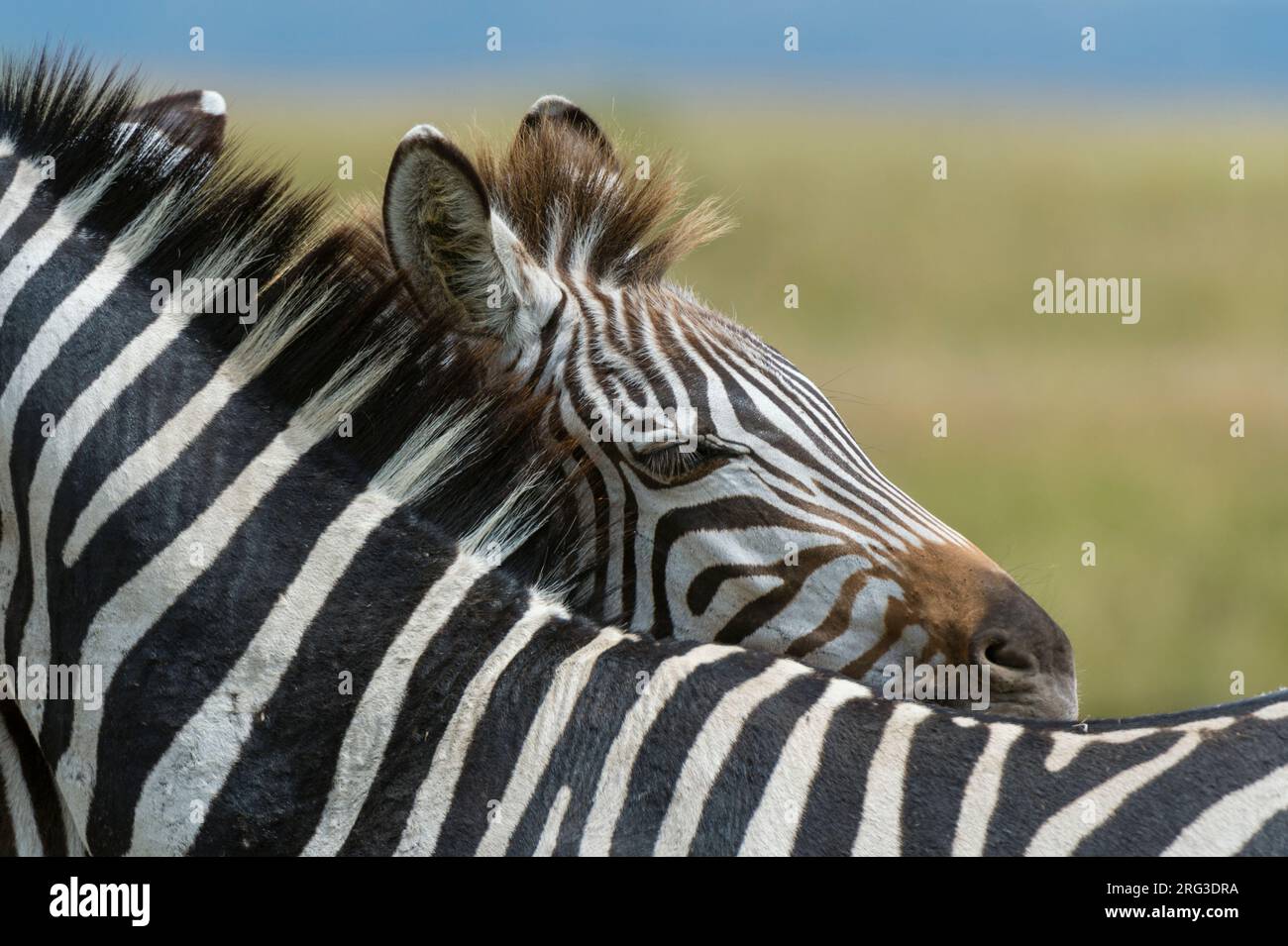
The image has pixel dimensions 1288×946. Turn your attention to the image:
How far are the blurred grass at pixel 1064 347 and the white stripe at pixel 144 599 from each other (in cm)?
161

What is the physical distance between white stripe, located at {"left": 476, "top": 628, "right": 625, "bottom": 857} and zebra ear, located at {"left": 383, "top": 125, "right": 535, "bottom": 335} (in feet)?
5.07

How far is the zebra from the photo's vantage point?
114 inches

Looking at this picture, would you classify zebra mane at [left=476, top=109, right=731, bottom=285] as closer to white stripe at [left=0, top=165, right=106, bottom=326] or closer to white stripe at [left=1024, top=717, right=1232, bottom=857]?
white stripe at [left=0, top=165, right=106, bottom=326]

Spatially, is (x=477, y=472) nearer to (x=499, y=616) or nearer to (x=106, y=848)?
(x=499, y=616)

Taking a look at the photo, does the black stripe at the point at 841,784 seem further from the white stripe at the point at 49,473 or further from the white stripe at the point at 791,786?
the white stripe at the point at 49,473

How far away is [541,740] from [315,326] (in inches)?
45.6

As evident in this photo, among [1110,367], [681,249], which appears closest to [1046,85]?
[1110,367]

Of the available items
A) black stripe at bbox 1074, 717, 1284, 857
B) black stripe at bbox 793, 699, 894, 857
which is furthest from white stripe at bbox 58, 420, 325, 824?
black stripe at bbox 1074, 717, 1284, 857

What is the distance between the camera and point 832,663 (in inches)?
157

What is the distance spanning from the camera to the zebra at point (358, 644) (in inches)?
114

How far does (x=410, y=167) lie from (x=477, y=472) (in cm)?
129

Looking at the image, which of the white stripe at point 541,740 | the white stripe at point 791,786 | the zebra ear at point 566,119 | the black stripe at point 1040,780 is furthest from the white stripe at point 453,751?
the zebra ear at point 566,119
